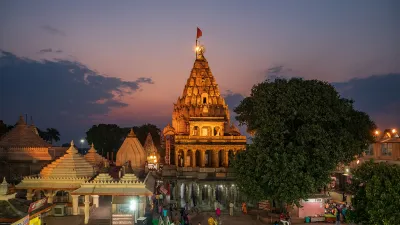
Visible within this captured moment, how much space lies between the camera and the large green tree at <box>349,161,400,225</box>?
20.1 m

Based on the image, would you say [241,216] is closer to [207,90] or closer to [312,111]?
[312,111]

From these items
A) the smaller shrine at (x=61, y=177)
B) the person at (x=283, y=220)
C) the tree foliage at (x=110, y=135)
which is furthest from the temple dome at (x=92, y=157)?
the tree foliage at (x=110, y=135)

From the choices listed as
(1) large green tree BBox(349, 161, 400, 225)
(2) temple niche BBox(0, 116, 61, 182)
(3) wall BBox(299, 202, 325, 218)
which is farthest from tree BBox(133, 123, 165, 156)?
(1) large green tree BBox(349, 161, 400, 225)

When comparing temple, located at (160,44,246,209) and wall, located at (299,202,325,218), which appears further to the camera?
temple, located at (160,44,246,209)

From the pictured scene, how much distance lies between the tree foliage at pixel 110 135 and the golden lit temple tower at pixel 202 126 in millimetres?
28392

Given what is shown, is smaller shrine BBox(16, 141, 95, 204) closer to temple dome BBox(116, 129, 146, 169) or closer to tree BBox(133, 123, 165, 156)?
temple dome BBox(116, 129, 146, 169)

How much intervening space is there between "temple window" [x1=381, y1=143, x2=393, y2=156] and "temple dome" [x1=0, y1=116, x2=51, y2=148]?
35860 millimetres

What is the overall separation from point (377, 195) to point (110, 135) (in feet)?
248

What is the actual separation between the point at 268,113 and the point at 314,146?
4.06 metres

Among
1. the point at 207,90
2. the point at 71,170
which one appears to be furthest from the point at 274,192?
the point at 207,90

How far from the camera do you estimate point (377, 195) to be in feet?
67.9

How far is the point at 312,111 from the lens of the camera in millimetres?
29984

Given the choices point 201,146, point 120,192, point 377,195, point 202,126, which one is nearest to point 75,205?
point 120,192

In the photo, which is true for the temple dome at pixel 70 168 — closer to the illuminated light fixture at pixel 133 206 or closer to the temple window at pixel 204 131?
the illuminated light fixture at pixel 133 206
